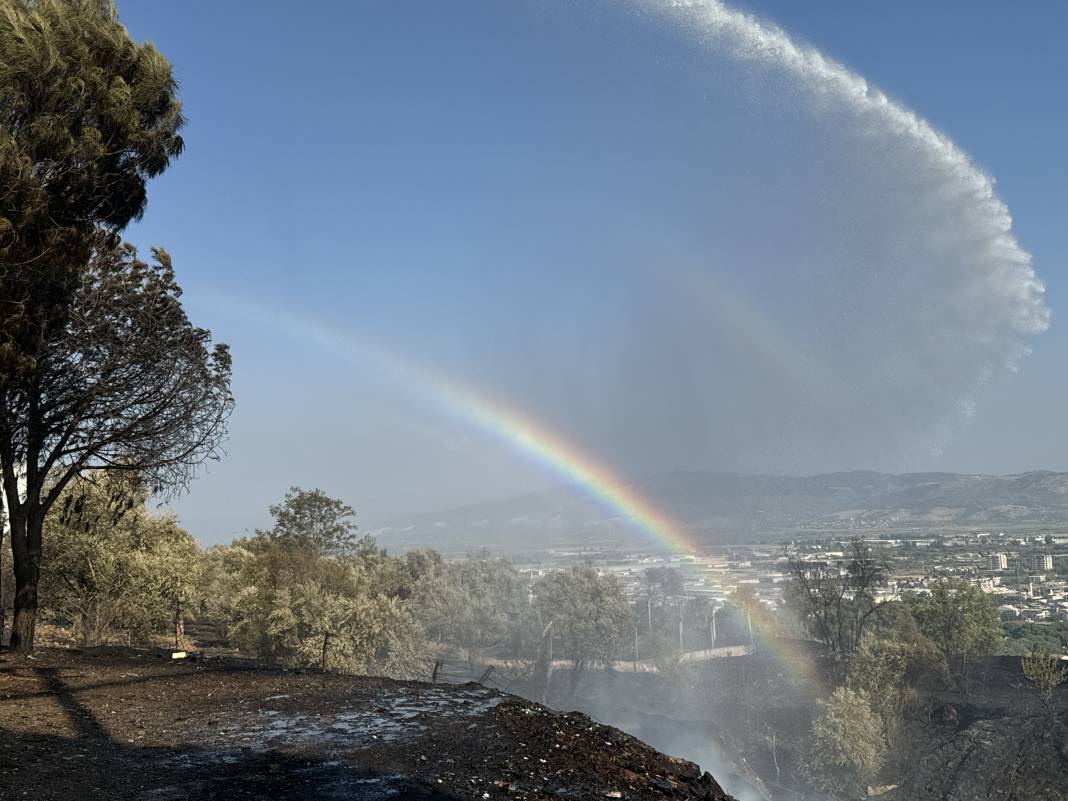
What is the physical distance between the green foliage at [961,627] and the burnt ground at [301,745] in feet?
205

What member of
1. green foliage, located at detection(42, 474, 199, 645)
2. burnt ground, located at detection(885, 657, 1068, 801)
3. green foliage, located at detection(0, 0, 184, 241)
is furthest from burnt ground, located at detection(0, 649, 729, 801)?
burnt ground, located at detection(885, 657, 1068, 801)

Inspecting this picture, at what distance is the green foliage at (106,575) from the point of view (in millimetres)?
29344

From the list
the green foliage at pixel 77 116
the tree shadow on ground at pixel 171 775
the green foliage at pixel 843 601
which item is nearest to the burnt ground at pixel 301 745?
the tree shadow on ground at pixel 171 775

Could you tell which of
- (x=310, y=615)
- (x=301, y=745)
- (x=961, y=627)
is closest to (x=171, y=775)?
(x=301, y=745)

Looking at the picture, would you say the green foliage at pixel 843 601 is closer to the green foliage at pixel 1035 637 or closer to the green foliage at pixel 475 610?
the green foliage at pixel 1035 637

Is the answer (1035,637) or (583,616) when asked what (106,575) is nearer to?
(583,616)

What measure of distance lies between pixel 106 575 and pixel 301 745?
81.0ft

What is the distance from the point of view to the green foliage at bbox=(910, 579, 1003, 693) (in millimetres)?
62219

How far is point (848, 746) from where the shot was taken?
52688mm

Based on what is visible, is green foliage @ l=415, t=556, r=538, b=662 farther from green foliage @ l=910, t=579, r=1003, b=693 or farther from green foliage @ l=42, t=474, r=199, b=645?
green foliage @ l=42, t=474, r=199, b=645

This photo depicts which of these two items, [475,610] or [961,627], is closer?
[961,627]

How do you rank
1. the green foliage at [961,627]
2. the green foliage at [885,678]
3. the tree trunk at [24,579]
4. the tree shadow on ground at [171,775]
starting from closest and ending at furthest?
the tree shadow on ground at [171,775]
the tree trunk at [24,579]
the green foliage at [885,678]
the green foliage at [961,627]

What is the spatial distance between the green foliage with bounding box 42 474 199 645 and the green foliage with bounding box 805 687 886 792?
4505 cm

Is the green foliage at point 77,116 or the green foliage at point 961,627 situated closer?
the green foliage at point 77,116
